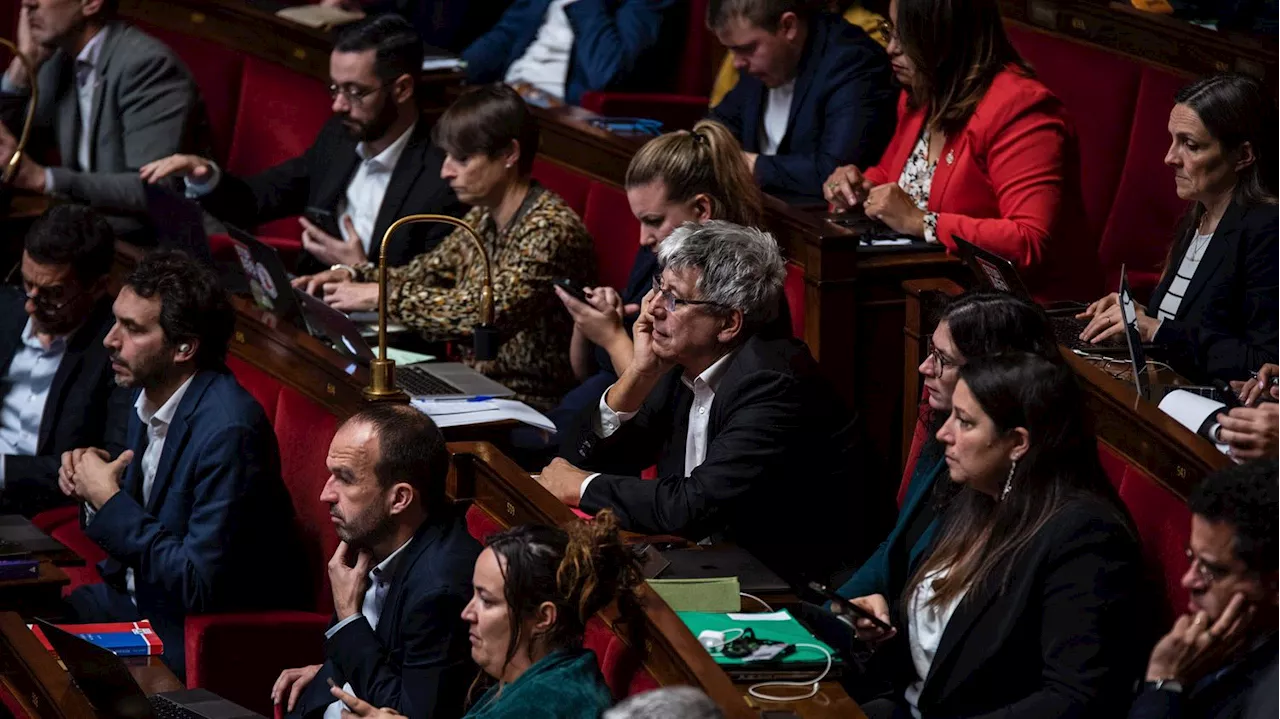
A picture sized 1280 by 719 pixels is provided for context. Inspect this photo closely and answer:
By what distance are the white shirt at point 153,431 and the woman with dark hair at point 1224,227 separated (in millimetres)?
1439

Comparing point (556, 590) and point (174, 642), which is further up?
point (556, 590)

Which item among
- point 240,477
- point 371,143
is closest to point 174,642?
point 240,477

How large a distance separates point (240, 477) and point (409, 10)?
2733 mm

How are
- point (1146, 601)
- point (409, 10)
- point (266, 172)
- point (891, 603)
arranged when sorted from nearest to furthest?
point (1146, 601)
point (891, 603)
point (266, 172)
point (409, 10)

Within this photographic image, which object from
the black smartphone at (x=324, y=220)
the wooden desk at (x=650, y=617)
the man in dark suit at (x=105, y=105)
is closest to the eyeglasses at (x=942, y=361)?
the wooden desk at (x=650, y=617)

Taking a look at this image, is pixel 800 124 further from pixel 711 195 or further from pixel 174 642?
pixel 174 642

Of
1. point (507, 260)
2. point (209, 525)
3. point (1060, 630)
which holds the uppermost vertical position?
point (1060, 630)

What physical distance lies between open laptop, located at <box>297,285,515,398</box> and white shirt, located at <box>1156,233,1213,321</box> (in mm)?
1079

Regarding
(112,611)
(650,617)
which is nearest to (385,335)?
(112,611)

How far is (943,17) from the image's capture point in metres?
3.26

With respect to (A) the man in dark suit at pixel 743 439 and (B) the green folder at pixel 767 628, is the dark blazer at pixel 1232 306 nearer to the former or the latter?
(A) the man in dark suit at pixel 743 439

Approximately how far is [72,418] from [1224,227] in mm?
2072

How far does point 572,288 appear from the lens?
3250 millimetres

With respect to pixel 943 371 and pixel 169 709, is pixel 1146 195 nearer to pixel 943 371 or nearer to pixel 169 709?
pixel 943 371
